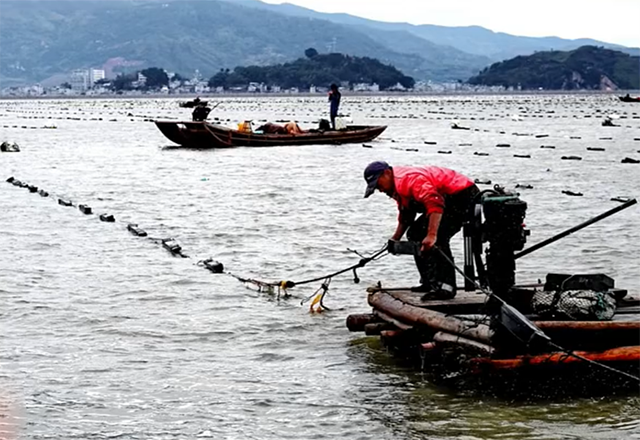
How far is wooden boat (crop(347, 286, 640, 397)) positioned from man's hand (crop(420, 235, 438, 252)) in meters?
0.59

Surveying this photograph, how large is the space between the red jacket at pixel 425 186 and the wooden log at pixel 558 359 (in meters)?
1.77

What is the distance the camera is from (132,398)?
9828 millimetres

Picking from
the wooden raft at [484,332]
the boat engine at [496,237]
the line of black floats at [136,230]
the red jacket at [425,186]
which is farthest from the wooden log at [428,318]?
the line of black floats at [136,230]

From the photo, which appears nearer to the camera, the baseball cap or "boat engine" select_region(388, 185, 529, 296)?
"boat engine" select_region(388, 185, 529, 296)

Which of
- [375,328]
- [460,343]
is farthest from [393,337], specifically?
[460,343]

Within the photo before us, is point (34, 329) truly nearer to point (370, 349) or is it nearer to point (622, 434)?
point (370, 349)

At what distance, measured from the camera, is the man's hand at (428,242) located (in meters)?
10.5

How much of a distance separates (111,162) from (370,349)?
29.6 metres

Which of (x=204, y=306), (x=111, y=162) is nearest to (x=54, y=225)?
(x=204, y=306)

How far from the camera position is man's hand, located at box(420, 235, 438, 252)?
34.3 feet

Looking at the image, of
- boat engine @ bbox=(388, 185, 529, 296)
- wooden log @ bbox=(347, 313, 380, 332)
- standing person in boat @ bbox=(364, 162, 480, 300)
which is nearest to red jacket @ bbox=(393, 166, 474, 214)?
standing person in boat @ bbox=(364, 162, 480, 300)

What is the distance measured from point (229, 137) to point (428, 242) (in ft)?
112

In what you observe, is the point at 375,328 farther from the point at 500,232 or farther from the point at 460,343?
the point at 500,232

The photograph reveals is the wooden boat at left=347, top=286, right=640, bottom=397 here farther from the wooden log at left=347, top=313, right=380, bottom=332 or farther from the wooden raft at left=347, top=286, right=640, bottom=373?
the wooden log at left=347, top=313, right=380, bottom=332
